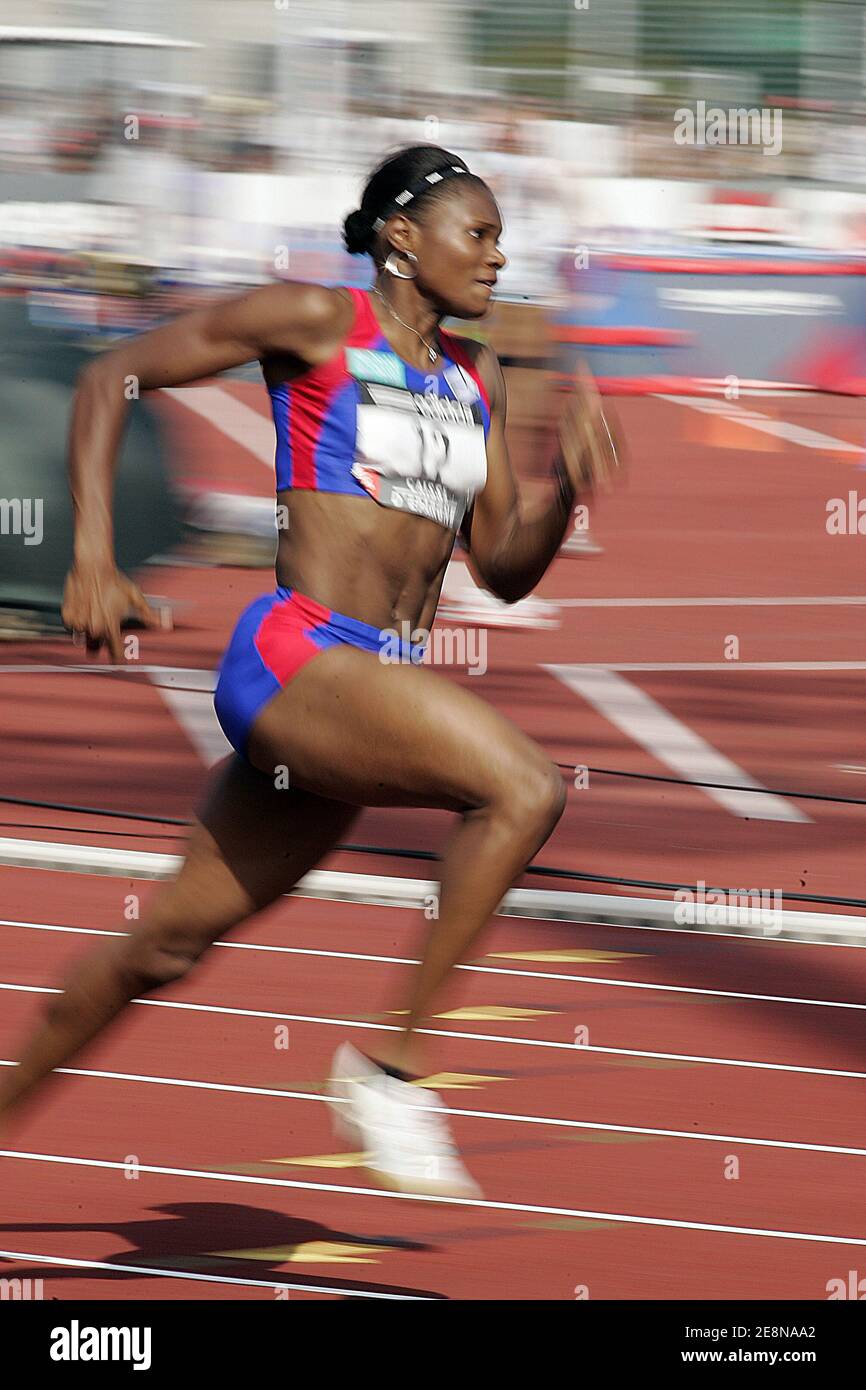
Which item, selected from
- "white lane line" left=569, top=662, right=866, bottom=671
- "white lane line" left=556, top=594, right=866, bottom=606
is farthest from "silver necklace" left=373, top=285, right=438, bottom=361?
"white lane line" left=556, top=594, right=866, bottom=606

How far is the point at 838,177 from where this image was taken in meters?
23.3

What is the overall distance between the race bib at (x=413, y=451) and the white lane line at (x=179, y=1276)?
1.50m

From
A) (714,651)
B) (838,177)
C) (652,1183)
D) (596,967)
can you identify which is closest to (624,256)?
(838,177)

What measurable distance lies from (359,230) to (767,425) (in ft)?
53.9

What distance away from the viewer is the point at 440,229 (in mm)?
4234

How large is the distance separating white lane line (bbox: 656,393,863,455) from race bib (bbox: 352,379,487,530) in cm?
1551

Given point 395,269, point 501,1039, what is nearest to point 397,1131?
point 395,269

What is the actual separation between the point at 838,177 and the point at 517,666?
1374 centimetres

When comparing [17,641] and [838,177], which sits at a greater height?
[838,177]

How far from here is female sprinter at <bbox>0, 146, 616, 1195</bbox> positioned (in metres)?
3.98

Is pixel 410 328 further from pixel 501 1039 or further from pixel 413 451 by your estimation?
pixel 501 1039

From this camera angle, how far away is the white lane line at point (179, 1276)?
4.38 metres

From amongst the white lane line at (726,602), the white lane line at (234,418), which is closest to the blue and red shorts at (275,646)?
the white lane line at (726,602)

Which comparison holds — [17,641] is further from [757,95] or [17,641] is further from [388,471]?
[757,95]
